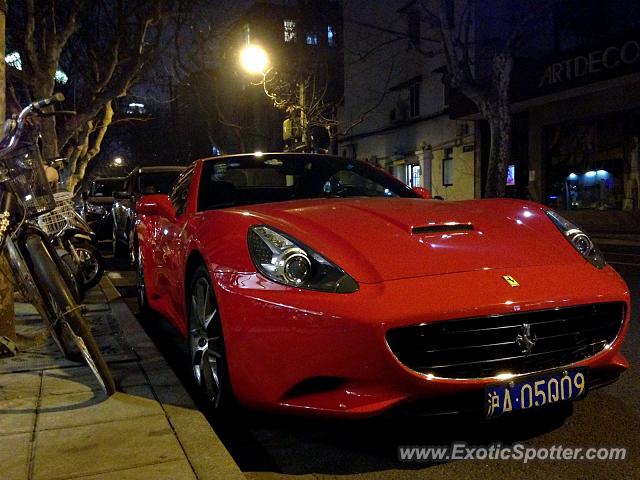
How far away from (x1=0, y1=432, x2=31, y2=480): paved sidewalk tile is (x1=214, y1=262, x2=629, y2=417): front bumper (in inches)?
37.0

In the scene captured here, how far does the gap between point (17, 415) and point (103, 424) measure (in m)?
0.51

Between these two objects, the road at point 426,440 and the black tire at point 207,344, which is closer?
the road at point 426,440

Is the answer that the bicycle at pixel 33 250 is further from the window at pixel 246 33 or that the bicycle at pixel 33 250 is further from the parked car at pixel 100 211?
the window at pixel 246 33

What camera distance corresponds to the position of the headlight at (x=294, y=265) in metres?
2.62

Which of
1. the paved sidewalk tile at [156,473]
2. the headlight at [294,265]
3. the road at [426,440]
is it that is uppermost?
the headlight at [294,265]

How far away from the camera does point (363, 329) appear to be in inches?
94.5

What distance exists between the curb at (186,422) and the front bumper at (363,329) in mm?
266

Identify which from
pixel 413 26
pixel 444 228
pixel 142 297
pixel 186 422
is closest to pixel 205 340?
pixel 186 422

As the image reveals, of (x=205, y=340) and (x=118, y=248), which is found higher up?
(x=205, y=340)

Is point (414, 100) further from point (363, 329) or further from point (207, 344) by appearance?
point (363, 329)

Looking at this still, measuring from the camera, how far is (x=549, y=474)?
2580mm

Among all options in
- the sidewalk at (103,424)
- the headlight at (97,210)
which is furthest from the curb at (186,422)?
the headlight at (97,210)

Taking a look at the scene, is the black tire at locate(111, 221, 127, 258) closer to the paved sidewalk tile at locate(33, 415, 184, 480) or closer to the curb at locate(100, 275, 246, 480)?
the curb at locate(100, 275, 246, 480)

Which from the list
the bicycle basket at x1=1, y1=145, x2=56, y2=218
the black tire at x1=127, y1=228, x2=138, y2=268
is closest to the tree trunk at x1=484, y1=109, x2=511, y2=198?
the black tire at x1=127, y1=228, x2=138, y2=268
